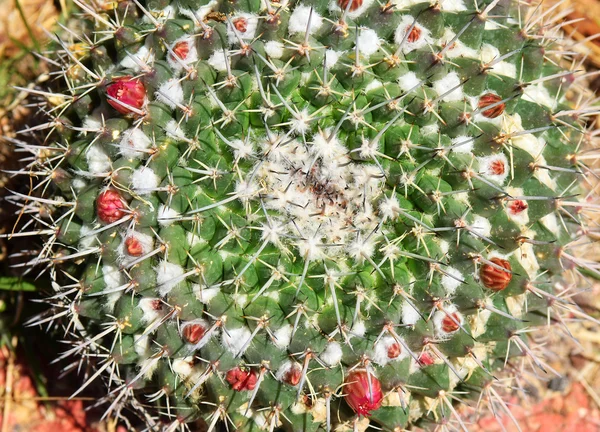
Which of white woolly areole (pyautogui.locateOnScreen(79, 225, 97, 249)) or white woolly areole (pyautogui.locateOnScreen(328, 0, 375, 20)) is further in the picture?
white woolly areole (pyautogui.locateOnScreen(79, 225, 97, 249))

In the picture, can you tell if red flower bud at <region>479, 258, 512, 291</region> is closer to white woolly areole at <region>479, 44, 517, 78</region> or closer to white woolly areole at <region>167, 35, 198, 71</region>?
white woolly areole at <region>479, 44, 517, 78</region>

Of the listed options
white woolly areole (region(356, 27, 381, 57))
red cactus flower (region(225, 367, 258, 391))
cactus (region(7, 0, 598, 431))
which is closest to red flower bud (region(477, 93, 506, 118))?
cactus (region(7, 0, 598, 431))

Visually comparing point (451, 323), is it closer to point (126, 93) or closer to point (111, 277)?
point (111, 277)

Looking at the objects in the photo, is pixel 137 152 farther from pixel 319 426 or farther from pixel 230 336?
pixel 319 426

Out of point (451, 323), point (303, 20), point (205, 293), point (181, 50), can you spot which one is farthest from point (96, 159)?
point (451, 323)

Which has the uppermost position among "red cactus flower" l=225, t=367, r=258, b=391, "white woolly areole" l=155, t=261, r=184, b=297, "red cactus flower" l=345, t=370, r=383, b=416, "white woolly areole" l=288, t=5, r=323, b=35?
"white woolly areole" l=288, t=5, r=323, b=35

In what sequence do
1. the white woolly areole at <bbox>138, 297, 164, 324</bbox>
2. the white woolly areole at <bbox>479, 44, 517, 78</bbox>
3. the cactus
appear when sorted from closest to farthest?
1. the cactus
2. the white woolly areole at <bbox>138, 297, 164, 324</bbox>
3. the white woolly areole at <bbox>479, 44, 517, 78</bbox>

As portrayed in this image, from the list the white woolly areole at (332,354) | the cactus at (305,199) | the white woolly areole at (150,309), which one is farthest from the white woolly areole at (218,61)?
the white woolly areole at (332,354)
